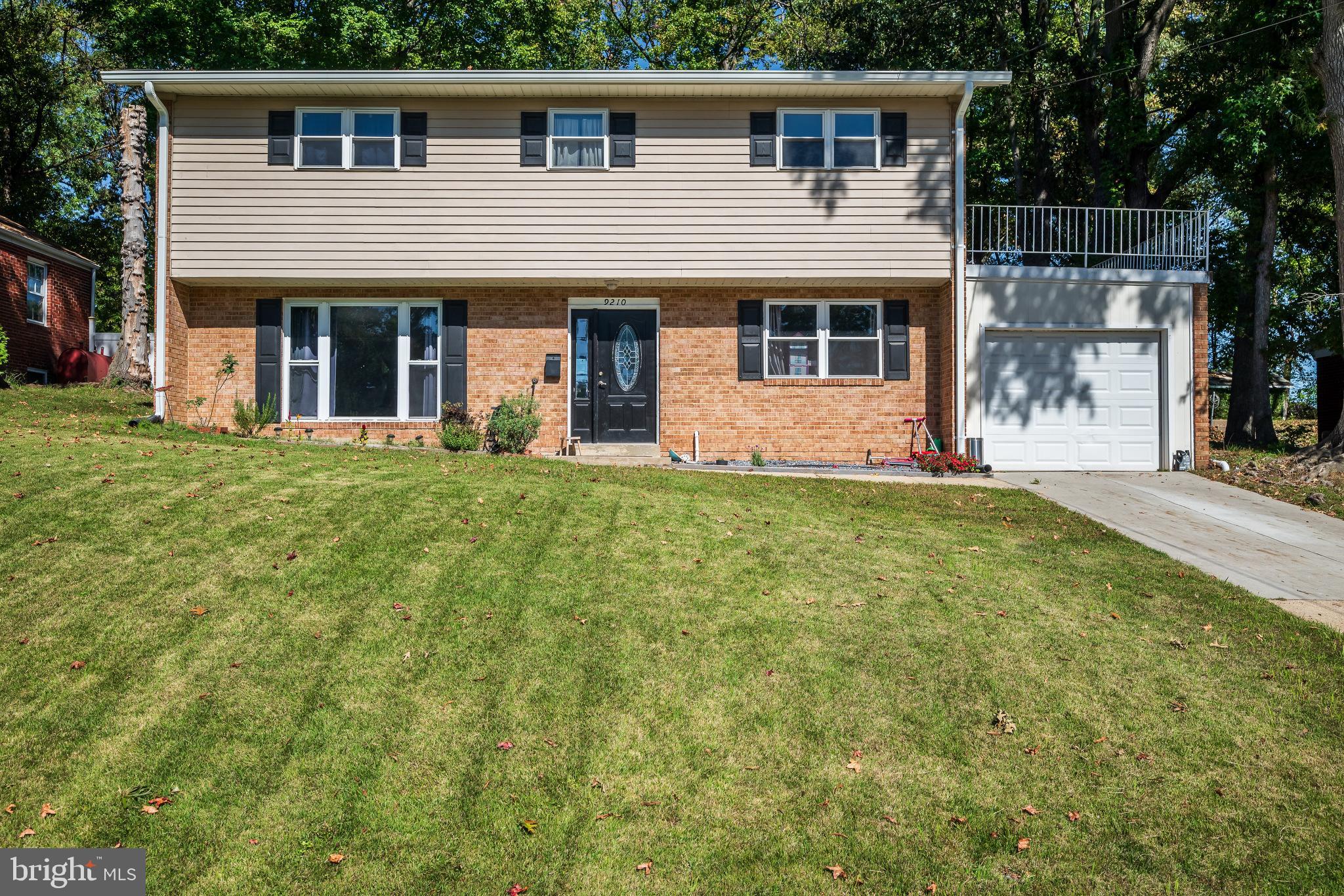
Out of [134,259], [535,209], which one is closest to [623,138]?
[535,209]

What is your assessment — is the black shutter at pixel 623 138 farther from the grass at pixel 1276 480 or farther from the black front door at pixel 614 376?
the grass at pixel 1276 480

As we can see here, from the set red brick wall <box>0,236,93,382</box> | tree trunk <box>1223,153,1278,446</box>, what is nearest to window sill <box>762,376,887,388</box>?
tree trunk <box>1223,153,1278,446</box>

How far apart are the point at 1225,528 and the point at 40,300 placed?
24.0 m

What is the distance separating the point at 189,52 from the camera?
2081 cm

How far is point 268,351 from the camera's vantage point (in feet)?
43.7

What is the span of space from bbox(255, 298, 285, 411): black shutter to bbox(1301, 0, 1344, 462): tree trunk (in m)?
15.9

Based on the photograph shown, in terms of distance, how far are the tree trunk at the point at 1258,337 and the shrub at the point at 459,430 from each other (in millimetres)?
15576

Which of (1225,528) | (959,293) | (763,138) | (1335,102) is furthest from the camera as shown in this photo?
(763,138)

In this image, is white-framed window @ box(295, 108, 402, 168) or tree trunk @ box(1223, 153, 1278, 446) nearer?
white-framed window @ box(295, 108, 402, 168)

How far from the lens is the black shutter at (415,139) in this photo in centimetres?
1293

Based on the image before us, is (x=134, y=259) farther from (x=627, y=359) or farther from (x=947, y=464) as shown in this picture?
(x=947, y=464)

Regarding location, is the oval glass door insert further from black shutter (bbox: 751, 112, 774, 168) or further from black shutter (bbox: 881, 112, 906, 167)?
black shutter (bbox: 881, 112, 906, 167)

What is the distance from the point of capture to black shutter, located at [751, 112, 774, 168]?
1293cm

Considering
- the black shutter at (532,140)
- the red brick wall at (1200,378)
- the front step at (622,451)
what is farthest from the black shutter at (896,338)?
the black shutter at (532,140)
